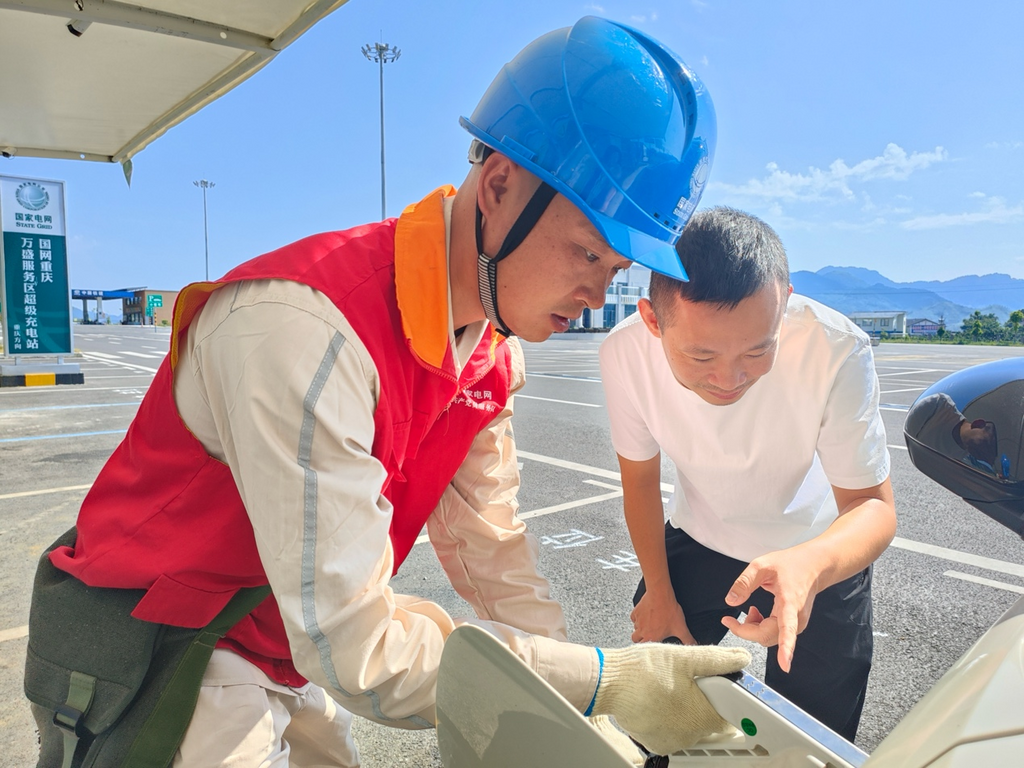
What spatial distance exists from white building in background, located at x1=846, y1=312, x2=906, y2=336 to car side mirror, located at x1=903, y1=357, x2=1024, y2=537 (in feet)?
171

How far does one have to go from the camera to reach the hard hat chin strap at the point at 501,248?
1.28 m

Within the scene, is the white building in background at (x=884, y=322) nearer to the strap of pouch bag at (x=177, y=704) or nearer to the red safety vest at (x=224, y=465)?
the red safety vest at (x=224, y=465)

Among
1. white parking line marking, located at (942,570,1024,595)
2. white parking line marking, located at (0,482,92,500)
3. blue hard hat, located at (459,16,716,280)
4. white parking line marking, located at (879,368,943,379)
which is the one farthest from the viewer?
white parking line marking, located at (879,368,943,379)

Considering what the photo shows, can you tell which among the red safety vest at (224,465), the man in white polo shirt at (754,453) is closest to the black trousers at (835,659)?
the man in white polo shirt at (754,453)

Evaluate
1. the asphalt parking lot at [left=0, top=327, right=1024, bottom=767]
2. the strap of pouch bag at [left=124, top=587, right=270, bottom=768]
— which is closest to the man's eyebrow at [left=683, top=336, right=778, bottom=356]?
the strap of pouch bag at [left=124, top=587, right=270, bottom=768]

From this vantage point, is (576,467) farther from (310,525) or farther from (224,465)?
(310,525)

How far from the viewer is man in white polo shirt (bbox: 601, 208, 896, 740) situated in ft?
5.23

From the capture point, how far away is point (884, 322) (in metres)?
59.1

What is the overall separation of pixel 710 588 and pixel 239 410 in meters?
1.52

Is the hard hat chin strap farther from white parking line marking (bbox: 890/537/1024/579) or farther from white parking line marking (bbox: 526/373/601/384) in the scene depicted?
white parking line marking (bbox: 526/373/601/384)

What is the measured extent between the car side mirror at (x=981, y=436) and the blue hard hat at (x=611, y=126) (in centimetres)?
53

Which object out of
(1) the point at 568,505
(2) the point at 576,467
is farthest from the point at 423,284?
(2) the point at 576,467

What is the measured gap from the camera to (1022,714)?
0.65 metres

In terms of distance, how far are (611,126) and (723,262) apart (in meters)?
0.48
